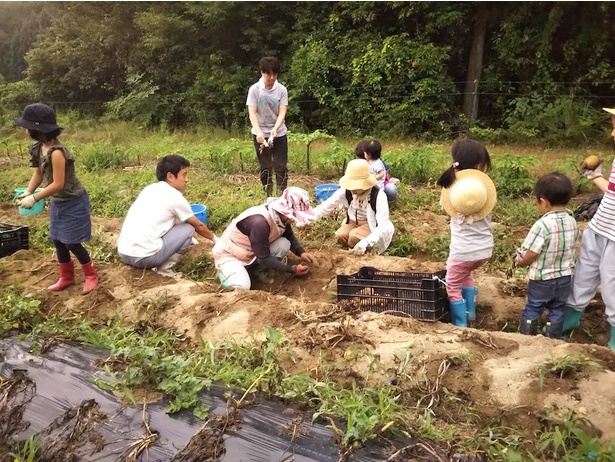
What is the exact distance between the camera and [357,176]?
464 centimetres

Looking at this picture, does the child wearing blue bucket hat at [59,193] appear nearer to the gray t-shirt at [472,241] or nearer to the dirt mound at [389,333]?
the dirt mound at [389,333]

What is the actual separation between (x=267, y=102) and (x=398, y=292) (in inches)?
152

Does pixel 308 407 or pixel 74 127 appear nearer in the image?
pixel 308 407

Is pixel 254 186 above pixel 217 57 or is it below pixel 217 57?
below

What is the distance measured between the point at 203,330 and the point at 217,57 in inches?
578

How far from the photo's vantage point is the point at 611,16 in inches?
483

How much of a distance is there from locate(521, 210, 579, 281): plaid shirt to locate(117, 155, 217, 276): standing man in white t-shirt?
248cm

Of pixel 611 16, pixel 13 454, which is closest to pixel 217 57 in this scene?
pixel 611 16

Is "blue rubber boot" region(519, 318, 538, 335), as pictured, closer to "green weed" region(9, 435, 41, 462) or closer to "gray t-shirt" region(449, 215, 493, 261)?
"gray t-shirt" region(449, 215, 493, 261)

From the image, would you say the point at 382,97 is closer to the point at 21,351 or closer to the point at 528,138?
the point at 528,138

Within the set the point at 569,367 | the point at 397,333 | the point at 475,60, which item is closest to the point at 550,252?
the point at 569,367

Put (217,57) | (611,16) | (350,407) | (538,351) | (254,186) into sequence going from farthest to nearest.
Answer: (217,57)
(611,16)
(254,186)
(538,351)
(350,407)

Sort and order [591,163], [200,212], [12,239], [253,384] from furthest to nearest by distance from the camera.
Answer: [200,212] → [12,239] → [591,163] → [253,384]

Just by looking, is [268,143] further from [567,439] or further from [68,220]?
[567,439]
